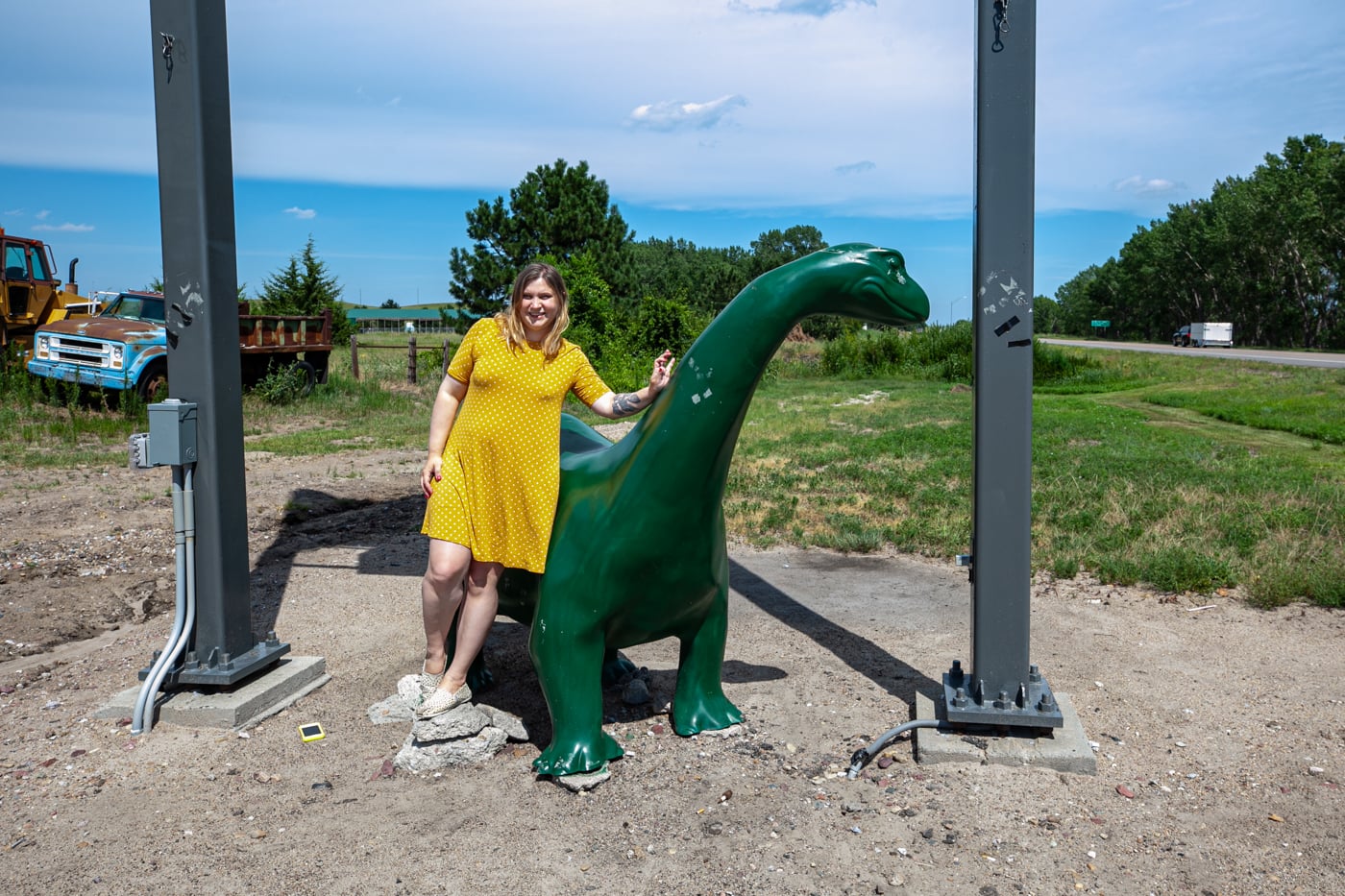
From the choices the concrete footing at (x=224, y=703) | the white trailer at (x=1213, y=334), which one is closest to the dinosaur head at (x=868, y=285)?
the concrete footing at (x=224, y=703)

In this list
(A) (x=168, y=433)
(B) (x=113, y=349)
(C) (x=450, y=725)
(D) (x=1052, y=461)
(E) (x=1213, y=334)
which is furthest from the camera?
(E) (x=1213, y=334)

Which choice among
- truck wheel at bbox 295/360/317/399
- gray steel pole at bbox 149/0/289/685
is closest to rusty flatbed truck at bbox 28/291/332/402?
truck wheel at bbox 295/360/317/399

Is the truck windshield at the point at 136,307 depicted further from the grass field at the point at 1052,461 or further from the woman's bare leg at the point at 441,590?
the woman's bare leg at the point at 441,590

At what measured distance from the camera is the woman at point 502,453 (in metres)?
3.19

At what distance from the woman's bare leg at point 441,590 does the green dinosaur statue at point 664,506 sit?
0.22 m

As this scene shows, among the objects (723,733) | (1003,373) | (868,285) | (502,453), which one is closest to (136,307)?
(502,453)

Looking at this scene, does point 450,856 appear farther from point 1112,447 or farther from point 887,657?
point 1112,447

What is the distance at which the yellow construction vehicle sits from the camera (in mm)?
13445

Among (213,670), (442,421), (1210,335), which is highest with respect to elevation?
(1210,335)

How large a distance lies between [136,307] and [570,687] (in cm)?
1308

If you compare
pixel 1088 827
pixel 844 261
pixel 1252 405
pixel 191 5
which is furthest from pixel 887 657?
pixel 1252 405

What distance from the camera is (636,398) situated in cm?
326

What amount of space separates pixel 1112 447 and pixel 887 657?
23.1ft

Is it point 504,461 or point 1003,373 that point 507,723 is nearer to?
point 504,461
